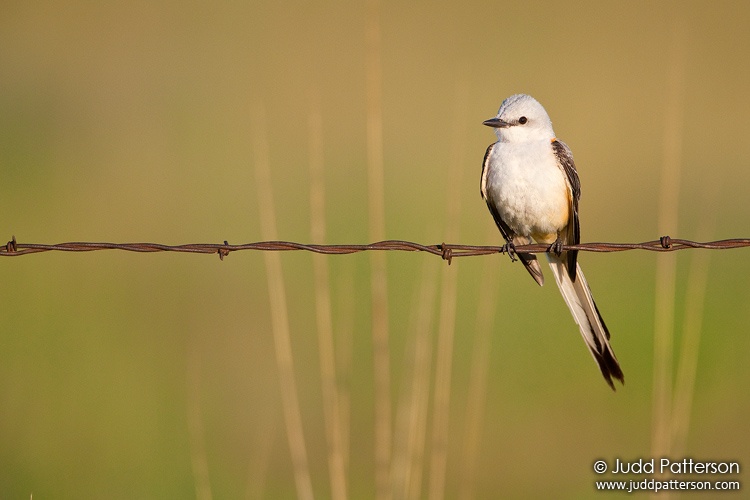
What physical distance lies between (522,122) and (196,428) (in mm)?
3591

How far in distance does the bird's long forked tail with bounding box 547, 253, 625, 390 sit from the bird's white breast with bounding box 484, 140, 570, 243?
0.33 meters

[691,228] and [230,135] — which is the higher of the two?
[230,135]

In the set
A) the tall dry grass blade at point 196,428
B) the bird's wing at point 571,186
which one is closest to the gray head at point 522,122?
the bird's wing at point 571,186

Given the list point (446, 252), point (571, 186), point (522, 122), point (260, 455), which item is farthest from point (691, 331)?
point (260, 455)

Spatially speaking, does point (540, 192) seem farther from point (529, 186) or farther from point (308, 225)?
point (308, 225)

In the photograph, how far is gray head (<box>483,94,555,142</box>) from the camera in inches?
267

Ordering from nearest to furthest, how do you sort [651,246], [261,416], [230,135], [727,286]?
1. [651,246]
2. [261,416]
3. [727,286]
4. [230,135]

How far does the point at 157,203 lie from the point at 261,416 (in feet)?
12.2

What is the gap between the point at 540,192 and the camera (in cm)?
650

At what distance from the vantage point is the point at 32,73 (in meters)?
15.6

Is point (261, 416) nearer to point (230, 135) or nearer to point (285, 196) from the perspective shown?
point (285, 196)

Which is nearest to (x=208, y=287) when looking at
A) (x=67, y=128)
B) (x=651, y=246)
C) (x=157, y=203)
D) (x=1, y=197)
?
(x=157, y=203)

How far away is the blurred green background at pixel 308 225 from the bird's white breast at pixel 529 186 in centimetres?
31

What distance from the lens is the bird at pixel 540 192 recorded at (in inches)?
256
